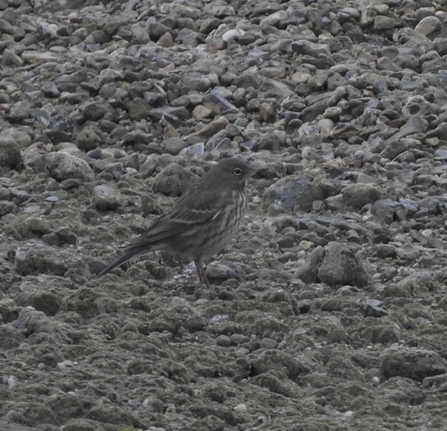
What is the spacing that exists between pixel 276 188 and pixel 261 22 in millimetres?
3969

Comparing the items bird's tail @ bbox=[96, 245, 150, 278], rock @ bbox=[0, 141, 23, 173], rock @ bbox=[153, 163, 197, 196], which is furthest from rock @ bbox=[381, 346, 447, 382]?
rock @ bbox=[0, 141, 23, 173]

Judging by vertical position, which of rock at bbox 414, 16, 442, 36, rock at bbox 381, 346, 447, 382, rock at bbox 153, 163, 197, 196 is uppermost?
rock at bbox 381, 346, 447, 382

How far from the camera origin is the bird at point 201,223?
10352 mm

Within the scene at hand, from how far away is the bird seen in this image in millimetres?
10352

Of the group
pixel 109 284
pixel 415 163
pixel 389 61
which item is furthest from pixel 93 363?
pixel 389 61

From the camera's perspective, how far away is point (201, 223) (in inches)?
418

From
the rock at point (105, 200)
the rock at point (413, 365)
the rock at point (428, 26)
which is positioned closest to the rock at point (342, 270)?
the rock at point (413, 365)

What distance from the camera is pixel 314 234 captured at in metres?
11.0

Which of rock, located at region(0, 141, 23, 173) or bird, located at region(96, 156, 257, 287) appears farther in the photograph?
rock, located at region(0, 141, 23, 173)

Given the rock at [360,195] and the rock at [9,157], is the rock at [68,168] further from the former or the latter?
the rock at [360,195]

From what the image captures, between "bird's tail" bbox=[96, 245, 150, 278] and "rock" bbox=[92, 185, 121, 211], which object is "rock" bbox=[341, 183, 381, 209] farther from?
"bird's tail" bbox=[96, 245, 150, 278]

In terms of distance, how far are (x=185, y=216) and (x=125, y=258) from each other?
2.76 feet

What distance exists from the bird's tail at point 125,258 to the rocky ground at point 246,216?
18 cm

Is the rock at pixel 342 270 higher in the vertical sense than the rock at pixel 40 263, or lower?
lower
